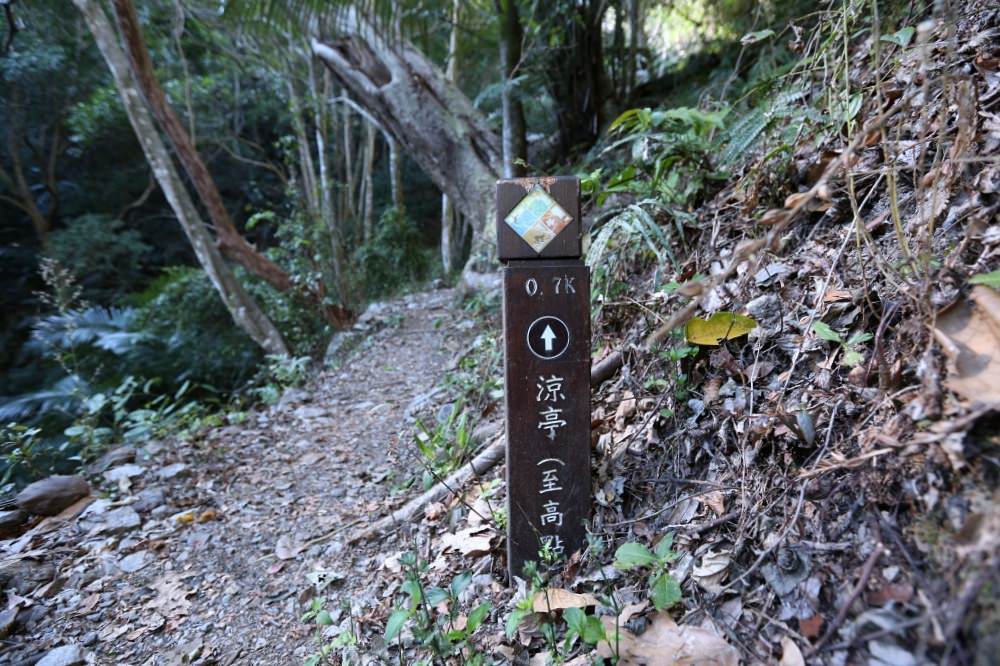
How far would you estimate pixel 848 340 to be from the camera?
1.64 metres

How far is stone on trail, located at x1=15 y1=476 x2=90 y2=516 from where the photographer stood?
3074 mm

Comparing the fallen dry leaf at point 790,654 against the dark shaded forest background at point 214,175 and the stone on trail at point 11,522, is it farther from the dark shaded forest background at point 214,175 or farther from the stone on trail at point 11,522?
the stone on trail at point 11,522

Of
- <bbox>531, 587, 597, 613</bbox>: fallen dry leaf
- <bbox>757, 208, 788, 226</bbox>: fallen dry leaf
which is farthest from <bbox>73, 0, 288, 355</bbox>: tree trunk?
<bbox>757, 208, 788, 226</bbox>: fallen dry leaf

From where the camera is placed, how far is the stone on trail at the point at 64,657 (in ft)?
7.02

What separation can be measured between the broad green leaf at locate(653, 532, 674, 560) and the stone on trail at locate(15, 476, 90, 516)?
357 centimetres

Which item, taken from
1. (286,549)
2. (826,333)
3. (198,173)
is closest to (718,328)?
(826,333)

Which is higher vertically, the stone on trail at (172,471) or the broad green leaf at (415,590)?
the broad green leaf at (415,590)

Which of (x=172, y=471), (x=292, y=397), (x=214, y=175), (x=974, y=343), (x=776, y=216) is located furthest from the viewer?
(x=214, y=175)

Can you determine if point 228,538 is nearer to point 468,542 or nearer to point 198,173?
point 468,542

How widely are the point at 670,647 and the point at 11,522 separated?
3.65m

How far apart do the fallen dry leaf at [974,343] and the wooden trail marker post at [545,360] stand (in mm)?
964

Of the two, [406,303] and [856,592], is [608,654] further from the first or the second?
[406,303]

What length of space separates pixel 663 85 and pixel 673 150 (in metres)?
3.46

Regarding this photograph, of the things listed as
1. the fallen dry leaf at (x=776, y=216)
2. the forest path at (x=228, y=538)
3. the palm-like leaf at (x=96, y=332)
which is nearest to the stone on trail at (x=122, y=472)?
the forest path at (x=228, y=538)
